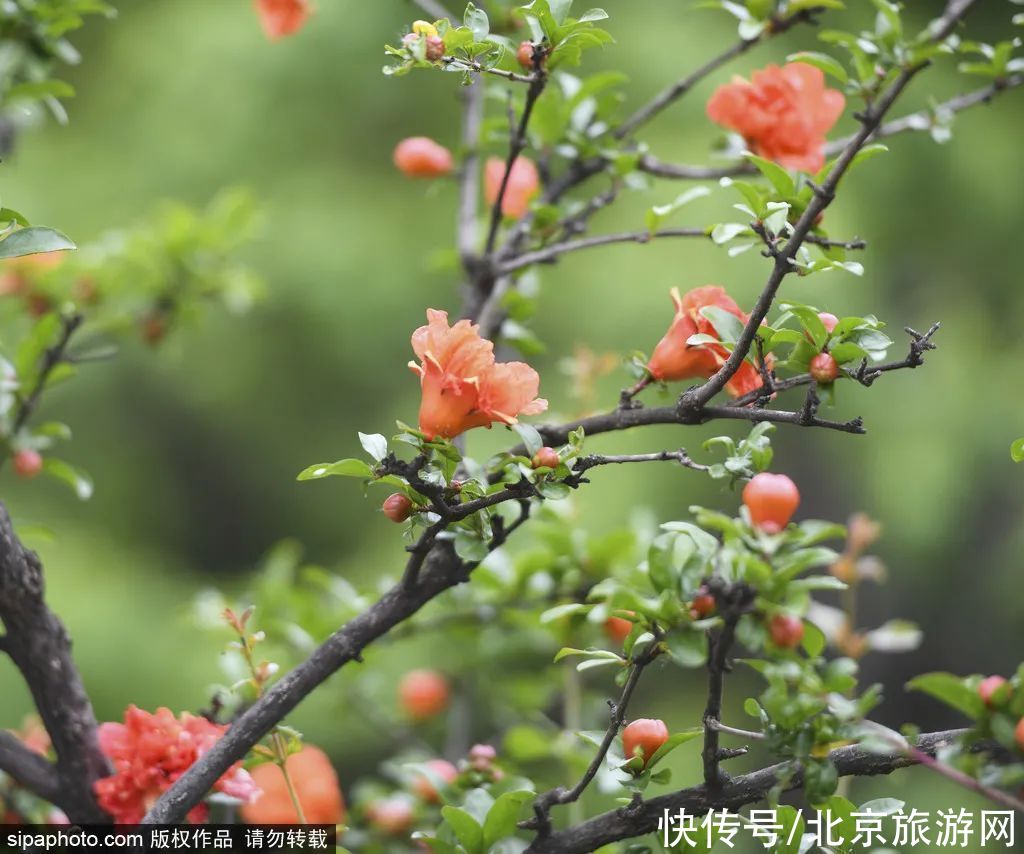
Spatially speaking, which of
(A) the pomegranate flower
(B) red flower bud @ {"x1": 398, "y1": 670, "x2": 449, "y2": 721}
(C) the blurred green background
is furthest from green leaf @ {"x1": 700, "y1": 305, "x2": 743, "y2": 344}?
(C) the blurred green background

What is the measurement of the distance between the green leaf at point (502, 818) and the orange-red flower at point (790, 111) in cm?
47

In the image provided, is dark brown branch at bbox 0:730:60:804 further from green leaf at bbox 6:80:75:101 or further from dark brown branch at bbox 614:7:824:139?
dark brown branch at bbox 614:7:824:139

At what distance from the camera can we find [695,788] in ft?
2.08

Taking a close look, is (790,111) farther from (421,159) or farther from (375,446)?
(375,446)

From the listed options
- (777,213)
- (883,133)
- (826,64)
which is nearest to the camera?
(777,213)

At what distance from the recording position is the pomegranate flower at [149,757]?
74 cm

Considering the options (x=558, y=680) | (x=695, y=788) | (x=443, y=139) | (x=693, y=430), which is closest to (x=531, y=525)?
(x=558, y=680)

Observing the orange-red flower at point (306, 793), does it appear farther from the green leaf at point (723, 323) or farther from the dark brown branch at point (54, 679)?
the green leaf at point (723, 323)

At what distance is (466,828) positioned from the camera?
69 centimetres

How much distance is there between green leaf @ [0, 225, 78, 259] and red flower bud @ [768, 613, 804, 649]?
1.39ft

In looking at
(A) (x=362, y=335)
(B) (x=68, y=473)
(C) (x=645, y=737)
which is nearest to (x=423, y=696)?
(B) (x=68, y=473)

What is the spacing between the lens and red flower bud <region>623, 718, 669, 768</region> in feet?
2.11

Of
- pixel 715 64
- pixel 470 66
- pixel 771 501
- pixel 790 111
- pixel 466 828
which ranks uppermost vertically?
pixel 715 64

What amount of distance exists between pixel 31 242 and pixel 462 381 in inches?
10.2
